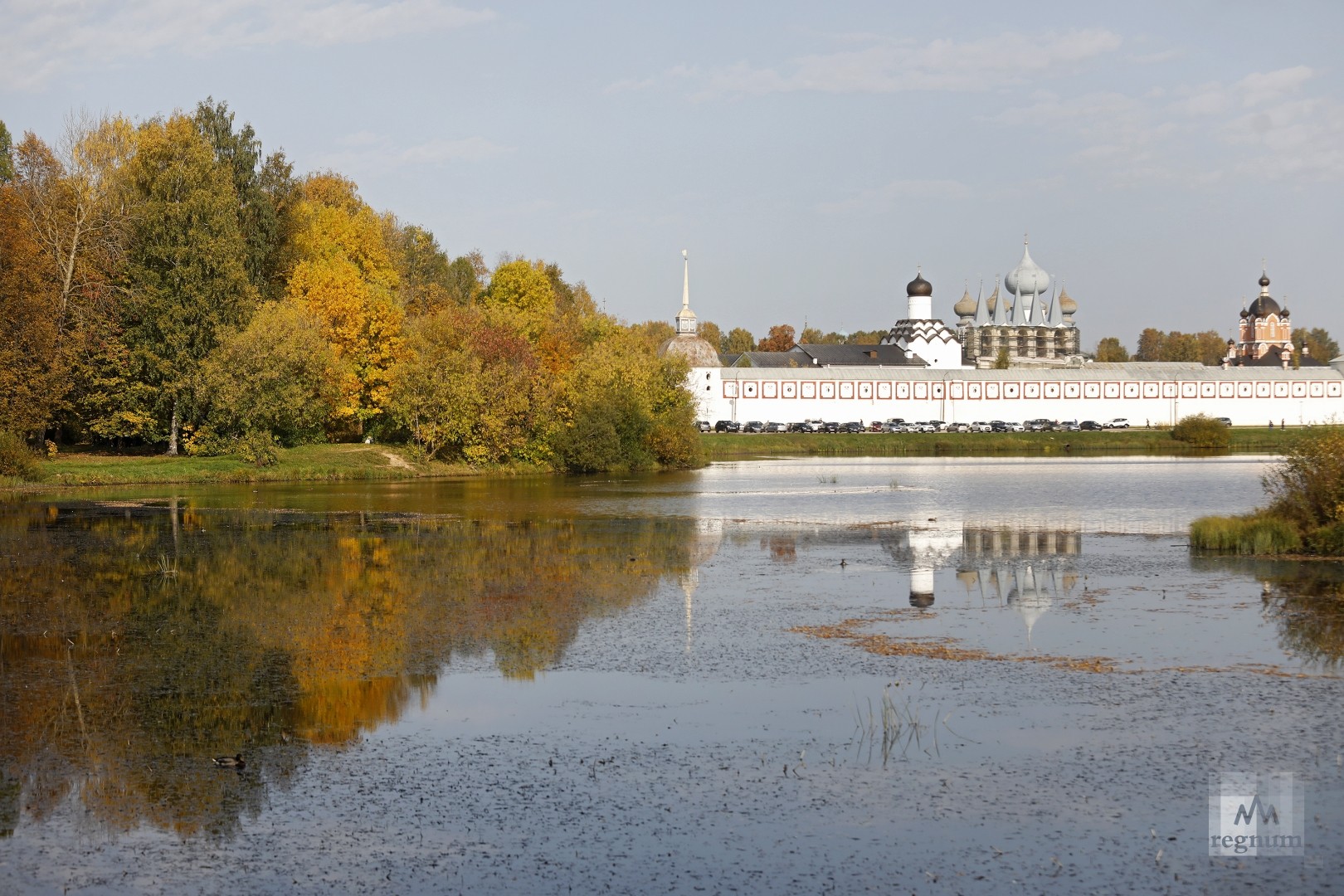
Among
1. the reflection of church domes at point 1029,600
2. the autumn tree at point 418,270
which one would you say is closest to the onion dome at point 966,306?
the autumn tree at point 418,270

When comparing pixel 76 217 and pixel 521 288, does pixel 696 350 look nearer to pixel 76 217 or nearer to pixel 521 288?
pixel 521 288

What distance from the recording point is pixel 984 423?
101438 mm

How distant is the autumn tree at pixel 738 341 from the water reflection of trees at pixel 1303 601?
5391 inches

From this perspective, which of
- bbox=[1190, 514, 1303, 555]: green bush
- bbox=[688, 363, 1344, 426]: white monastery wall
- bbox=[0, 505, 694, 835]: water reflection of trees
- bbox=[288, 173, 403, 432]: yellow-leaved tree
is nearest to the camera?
bbox=[0, 505, 694, 835]: water reflection of trees

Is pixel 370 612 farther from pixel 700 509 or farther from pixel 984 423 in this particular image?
pixel 984 423

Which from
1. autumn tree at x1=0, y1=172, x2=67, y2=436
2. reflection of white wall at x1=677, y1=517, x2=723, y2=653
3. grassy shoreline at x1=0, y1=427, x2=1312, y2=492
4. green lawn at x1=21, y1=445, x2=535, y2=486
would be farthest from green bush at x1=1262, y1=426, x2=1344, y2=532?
autumn tree at x1=0, y1=172, x2=67, y2=436

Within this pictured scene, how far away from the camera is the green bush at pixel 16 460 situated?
1602 inches

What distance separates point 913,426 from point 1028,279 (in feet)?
145

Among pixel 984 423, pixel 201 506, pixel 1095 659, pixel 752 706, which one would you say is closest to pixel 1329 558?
pixel 1095 659

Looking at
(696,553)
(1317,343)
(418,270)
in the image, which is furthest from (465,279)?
(1317,343)

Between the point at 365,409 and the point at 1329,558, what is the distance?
41.4 metres

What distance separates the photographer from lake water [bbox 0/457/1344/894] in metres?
8.23

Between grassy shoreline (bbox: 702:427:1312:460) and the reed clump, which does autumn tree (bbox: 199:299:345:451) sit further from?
the reed clump
